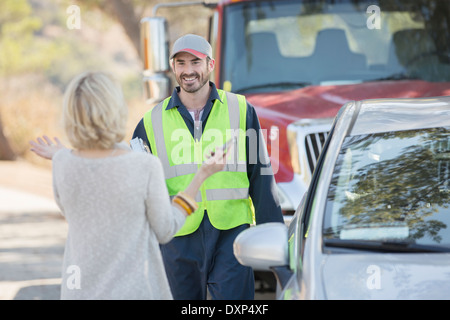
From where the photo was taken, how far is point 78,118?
10.5 feet

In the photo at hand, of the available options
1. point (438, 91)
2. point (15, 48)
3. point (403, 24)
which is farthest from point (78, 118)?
point (15, 48)

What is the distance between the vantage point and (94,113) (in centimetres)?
318

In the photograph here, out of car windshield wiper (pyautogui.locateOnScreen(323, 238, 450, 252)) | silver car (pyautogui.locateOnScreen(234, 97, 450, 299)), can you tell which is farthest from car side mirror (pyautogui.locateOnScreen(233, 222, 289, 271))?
car windshield wiper (pyautogui.locateOnScreen(323, 238, 450, 252))

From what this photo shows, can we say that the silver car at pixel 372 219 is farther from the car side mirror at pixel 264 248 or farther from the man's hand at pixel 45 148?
the man's hand at pixel 45 148

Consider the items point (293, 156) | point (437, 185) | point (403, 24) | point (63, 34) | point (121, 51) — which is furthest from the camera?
point (121, 51)

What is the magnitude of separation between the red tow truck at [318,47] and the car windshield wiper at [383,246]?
12.0 feet

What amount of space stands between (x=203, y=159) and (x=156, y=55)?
3.06 metres

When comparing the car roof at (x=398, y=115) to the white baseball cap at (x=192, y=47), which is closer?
the car roof at (x=398, y=115)

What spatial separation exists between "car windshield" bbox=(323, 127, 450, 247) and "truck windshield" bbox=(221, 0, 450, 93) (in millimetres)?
3336

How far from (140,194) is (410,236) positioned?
112 cm

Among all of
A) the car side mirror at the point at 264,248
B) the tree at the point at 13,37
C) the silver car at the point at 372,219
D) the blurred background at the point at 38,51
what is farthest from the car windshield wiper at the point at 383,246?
the tree at the point at 13,37

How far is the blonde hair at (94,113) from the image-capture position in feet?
10.5

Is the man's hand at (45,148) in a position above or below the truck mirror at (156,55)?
below
